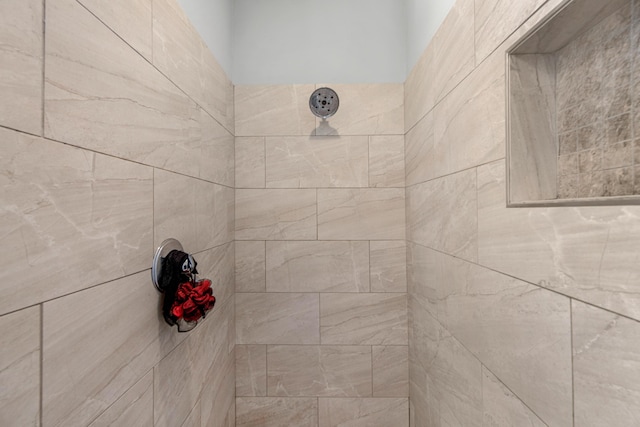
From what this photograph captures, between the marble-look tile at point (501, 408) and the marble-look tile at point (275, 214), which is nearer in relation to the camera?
the marble-look tile at point (501, 408)

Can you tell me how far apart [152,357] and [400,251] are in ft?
4.16

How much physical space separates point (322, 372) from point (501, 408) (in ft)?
3.62

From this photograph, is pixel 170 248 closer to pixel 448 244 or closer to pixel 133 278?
pixel 133 278

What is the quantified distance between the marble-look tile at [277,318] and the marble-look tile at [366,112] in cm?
94

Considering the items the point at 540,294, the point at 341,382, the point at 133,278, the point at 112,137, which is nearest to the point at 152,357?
the point at 133,278

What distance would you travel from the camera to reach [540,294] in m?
0.65

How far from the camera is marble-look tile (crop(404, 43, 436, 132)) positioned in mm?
1318

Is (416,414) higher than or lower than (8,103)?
lower

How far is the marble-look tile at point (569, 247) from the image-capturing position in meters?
0.46

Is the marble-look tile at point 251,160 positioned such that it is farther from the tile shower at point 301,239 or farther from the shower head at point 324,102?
the shower head at point 324,102

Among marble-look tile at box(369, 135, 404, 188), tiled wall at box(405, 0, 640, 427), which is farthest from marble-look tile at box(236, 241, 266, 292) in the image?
tiled wall at box(405, 0, 640, 427)

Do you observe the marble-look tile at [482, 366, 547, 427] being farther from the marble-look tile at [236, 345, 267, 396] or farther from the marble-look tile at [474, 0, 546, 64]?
the marble-look tile at [236, 345, 267, 396]

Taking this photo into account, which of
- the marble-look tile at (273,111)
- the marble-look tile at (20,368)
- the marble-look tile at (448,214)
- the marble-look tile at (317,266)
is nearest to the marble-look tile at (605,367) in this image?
the marble-look tile at (448,214)

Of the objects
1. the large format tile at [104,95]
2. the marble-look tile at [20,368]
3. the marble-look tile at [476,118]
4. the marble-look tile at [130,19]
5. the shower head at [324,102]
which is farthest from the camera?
the shower head at [324,102]
